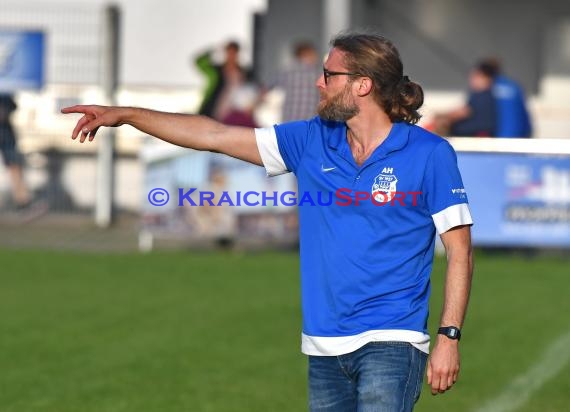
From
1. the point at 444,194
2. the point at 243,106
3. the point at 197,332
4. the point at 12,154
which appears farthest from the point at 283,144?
the point at 12,154

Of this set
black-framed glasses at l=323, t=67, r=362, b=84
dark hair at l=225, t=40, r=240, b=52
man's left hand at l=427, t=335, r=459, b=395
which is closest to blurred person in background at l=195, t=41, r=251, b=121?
dark hair at l=225, t=40, r=240, b=52

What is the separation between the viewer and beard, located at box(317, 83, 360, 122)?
18.1 feet

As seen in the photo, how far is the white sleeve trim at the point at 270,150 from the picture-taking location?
5.76 m

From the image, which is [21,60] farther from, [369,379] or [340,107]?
[369,379]

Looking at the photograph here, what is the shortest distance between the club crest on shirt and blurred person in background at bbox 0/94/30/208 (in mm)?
15174

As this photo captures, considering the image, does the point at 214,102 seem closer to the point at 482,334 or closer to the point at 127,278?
the point at 127,278

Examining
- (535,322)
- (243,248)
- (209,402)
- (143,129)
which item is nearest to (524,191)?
(243,248)

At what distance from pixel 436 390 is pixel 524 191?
39.9 ft

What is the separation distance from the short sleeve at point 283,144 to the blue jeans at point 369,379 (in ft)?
2.41

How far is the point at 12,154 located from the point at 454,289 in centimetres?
1549

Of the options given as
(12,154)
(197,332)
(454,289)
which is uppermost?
(454,289)

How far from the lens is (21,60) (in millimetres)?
20484

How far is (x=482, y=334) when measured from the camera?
1223 centimetres

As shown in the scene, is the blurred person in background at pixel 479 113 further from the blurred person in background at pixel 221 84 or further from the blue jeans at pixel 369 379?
the blue jeans at pixel 369 379
